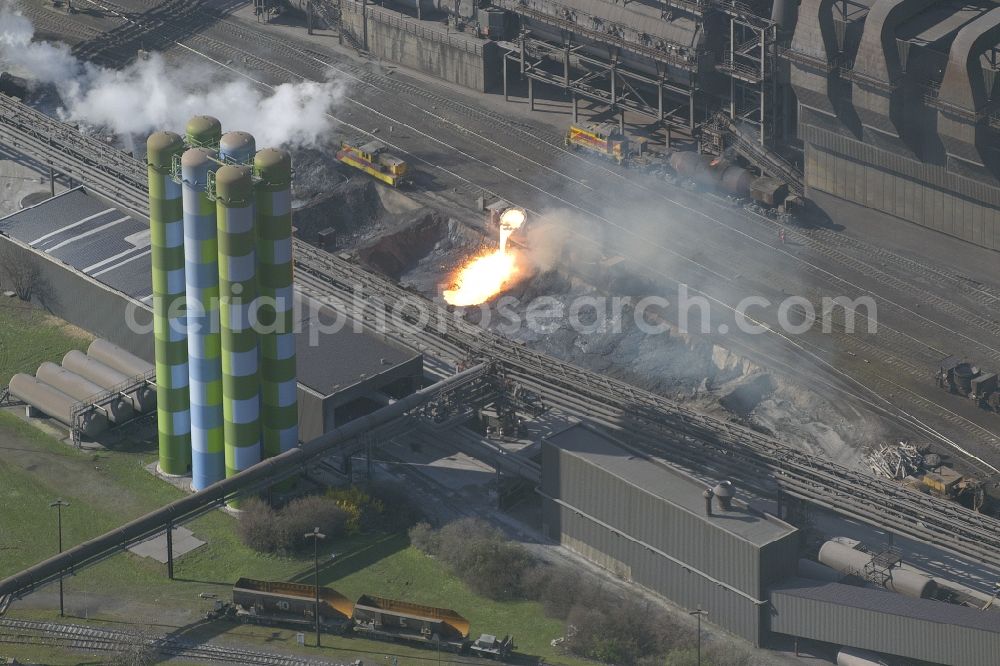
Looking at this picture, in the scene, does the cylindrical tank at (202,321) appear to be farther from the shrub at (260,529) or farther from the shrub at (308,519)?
the shrub at (308,519)

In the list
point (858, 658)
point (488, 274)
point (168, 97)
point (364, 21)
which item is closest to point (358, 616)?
point (858, 658)

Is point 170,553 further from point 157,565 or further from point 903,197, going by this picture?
point 903,197

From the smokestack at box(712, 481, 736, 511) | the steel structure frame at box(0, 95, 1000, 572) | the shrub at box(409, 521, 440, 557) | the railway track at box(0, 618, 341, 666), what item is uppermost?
the smokestack at box(712, 481, 736, 511)

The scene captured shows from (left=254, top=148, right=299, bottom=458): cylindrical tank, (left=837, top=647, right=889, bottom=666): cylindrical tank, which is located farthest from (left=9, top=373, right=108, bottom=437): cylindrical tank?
(left=837, top=647, right=889, bottom=666): cylindrical tank

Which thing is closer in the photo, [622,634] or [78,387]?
[622,634]

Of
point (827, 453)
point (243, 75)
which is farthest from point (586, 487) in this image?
point (243, 75)

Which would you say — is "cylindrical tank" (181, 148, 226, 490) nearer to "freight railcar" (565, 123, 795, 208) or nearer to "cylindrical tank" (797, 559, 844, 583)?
"cylindrical tank" (797, 559, 844, 583)
